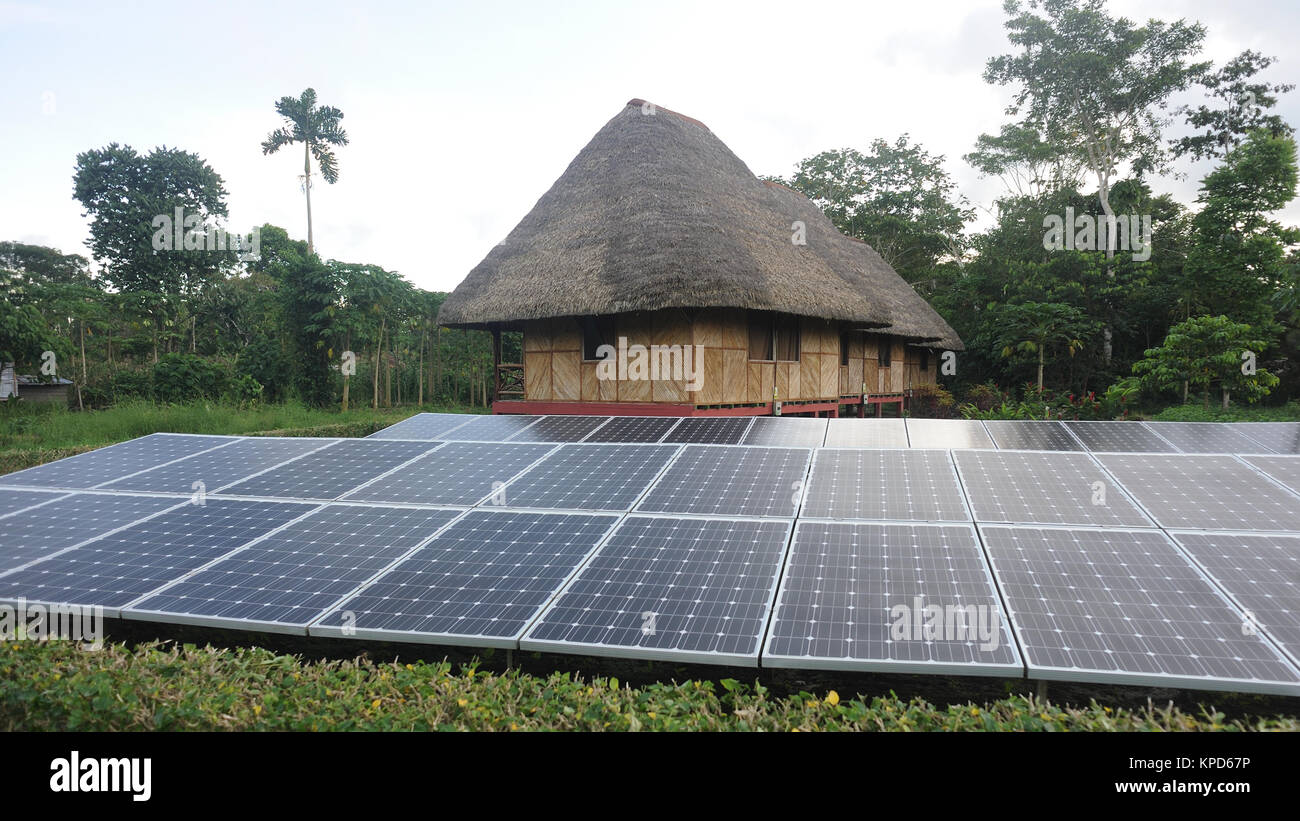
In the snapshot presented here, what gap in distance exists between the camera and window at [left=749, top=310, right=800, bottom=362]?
1536 cm

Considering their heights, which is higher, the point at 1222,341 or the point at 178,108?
the point at 178,108

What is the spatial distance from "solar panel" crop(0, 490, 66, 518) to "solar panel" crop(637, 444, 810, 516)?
5317 mm

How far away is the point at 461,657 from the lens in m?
3.93

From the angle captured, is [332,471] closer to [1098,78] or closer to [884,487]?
[884,487]

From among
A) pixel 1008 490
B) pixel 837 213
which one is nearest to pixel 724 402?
pixel 1008 490

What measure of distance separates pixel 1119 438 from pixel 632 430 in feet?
18.3

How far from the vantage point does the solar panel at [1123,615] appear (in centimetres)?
283

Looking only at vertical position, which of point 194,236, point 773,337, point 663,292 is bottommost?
point 773,337

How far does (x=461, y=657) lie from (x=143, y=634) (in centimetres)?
224

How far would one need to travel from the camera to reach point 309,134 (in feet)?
110
